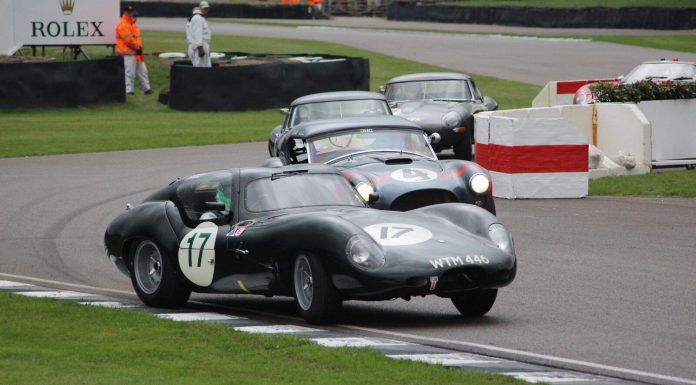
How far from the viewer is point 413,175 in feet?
45.4

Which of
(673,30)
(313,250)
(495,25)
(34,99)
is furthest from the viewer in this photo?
(495,25)

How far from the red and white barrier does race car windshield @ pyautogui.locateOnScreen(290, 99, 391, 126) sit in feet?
6.48

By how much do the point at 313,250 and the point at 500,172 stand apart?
356 inches

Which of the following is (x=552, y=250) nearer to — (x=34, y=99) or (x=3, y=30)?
(x=34, y=99)

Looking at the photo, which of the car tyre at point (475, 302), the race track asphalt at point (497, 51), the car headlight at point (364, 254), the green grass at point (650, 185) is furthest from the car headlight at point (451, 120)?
the race track asphalt at point (497, 51)

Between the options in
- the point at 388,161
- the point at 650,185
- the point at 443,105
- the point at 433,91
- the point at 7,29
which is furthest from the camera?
the point at 7,29

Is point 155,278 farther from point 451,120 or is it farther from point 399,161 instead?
point 451,120

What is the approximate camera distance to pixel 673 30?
52625mm

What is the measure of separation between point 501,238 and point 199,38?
22.6 metres

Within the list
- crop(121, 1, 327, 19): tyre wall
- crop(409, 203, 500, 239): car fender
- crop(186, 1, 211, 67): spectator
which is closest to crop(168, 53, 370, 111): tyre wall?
crop(186, 1, 211, 67): spectator

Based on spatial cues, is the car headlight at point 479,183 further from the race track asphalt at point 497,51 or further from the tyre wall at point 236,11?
the tyre wall at point 236,11

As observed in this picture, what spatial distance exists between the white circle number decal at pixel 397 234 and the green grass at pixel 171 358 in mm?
1115

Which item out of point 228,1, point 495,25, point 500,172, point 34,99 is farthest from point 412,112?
point 228,1

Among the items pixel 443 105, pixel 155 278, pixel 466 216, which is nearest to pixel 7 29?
pixel 443 105
